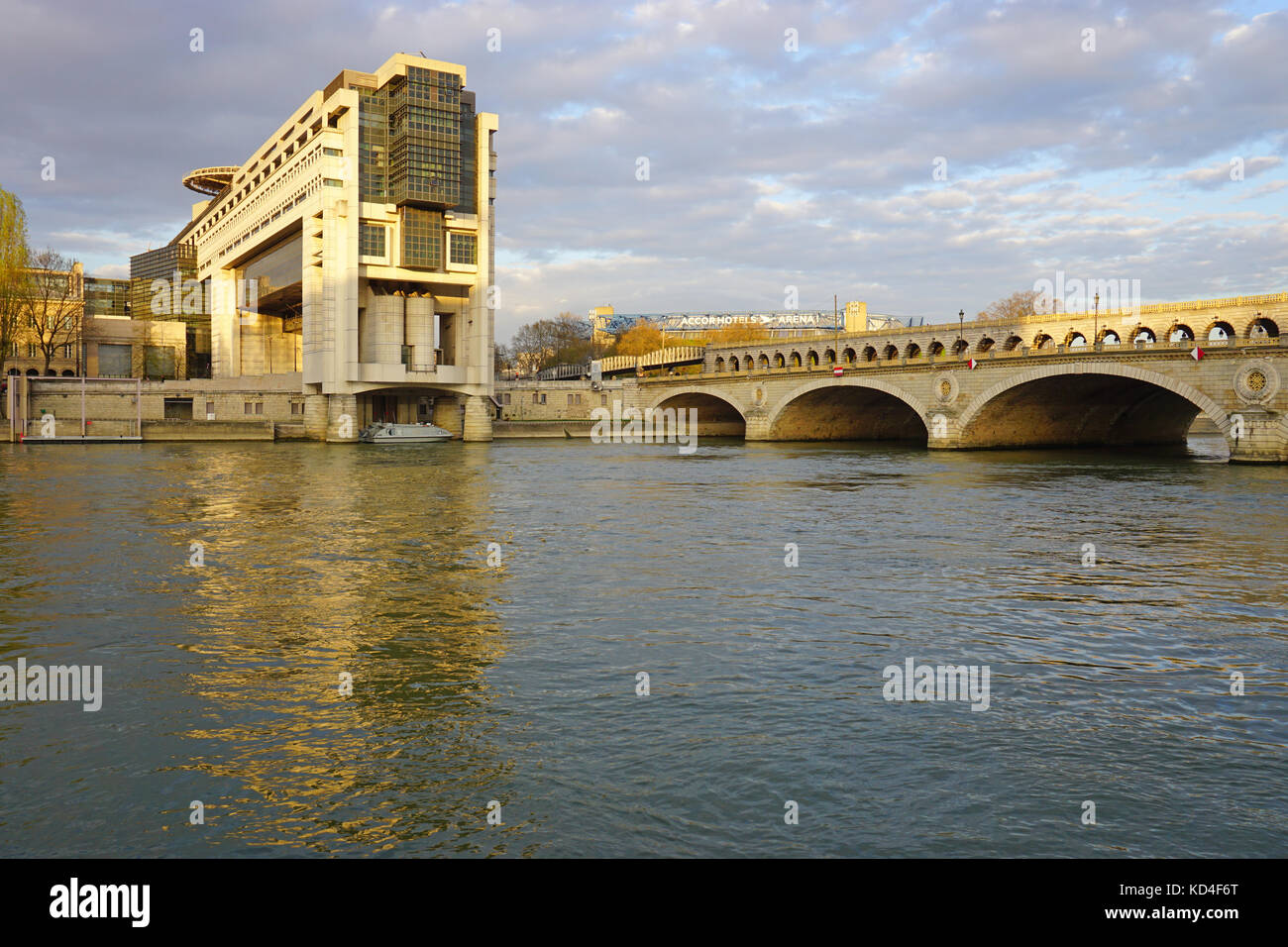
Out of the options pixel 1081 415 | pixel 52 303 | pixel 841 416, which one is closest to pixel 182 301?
pixel 52 303

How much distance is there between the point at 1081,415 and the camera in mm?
55344

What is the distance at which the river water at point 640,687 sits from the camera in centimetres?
596

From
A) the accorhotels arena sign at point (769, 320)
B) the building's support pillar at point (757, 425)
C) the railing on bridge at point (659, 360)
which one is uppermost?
the accorhotels arena sign at point (769, 320)

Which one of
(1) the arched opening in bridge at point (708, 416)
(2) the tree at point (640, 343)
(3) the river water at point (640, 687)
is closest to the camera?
(3) the river water at point (640, 687)

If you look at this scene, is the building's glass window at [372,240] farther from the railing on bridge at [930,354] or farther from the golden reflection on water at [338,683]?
the golden reflection on water at [338,683]

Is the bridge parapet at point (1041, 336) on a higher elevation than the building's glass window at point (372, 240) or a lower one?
lower

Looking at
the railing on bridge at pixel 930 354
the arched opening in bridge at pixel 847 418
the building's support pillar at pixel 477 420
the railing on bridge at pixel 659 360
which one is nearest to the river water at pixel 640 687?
the railing on bridge at pixel 930 354

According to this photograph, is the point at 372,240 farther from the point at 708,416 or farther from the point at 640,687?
the point at 640,687

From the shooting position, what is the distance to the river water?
5961 mm

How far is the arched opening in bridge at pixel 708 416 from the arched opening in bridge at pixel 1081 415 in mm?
31948
